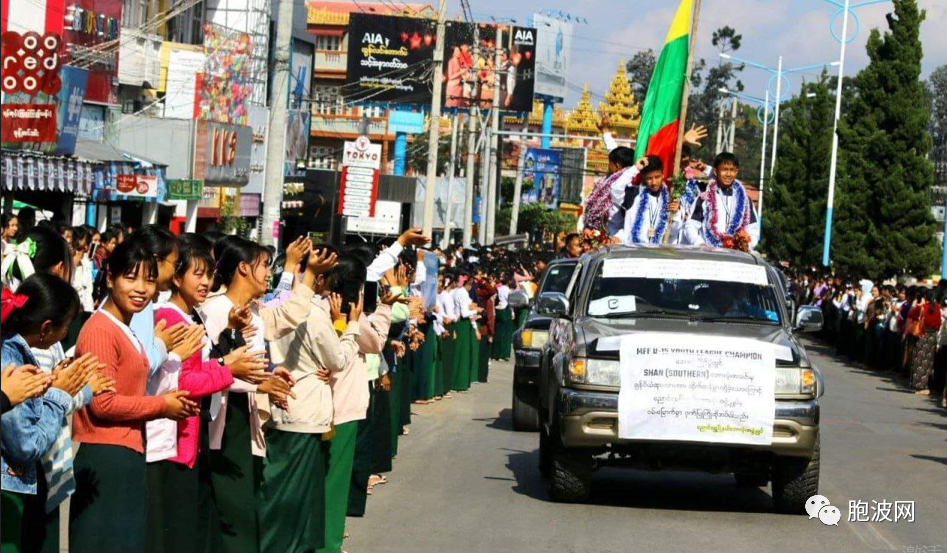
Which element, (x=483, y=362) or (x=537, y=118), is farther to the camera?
(x=537, y=118)

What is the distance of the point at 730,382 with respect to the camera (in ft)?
36.6

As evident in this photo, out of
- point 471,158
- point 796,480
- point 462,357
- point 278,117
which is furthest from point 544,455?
point 471,158

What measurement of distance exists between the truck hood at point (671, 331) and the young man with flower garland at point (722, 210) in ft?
10.8

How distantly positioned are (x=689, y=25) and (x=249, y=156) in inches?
1299

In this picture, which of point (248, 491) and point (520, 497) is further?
point (520, 497)

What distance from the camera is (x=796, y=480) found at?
11547 millimetres

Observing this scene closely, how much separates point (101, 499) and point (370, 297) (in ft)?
13.5

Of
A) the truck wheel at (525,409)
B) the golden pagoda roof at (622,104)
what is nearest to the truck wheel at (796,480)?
the truck wheel at (525,409)

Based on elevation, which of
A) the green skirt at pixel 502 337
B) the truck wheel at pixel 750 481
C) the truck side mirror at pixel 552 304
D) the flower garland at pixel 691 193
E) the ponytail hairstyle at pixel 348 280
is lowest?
Result: the green skirt at pixel 502 337

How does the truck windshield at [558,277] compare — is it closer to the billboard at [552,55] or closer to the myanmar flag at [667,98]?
the myanmar flag at [667,98]

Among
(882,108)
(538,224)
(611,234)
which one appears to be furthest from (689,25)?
(538,224)

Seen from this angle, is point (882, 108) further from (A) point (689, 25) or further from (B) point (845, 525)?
(B) point (845, 525)

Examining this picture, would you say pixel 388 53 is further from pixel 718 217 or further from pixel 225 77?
pixel 718 217

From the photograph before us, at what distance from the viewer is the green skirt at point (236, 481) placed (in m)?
7.94
